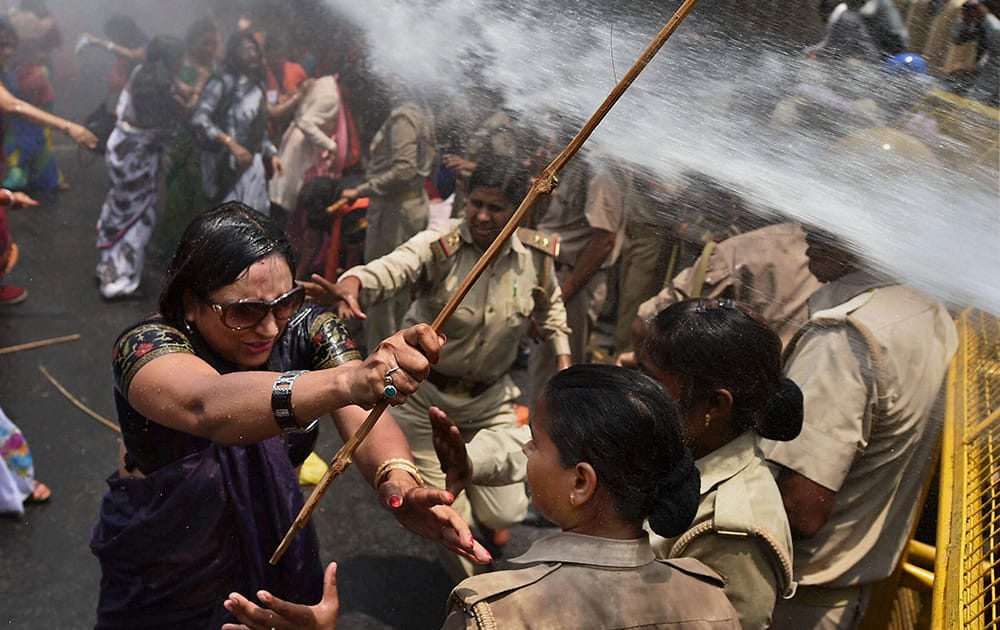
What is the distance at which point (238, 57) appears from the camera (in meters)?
7.34

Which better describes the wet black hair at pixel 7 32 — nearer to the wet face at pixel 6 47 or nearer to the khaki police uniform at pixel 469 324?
the wet face at pixel 6 47

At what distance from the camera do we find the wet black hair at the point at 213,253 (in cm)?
231

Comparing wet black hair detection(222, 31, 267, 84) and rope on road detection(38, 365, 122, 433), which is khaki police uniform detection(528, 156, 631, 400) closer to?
rope on road detection(38, 365, 122, 433)

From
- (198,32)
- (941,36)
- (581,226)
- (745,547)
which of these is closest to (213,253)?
(745,547)

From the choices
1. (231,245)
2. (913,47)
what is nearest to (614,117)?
(913,47)

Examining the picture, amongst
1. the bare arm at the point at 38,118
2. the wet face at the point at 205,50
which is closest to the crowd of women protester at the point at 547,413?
the bare arm at the point at 38,118

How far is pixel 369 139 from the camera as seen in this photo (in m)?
6.59

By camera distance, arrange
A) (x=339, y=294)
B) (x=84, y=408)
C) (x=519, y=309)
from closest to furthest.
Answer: (x=339, y=294) → (x=519, y=309) → (x=84, y=408)

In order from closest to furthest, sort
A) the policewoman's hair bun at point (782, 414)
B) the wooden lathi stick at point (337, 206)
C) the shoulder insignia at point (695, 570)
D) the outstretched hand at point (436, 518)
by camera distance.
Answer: the shoulder insignia at point (695, 570) → the outstretched hand at point (436, 518) → the policewoman's hair bun at point (782, 414) → the wooden lathi stick at point (337, 206)

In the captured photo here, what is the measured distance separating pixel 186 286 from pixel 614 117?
217 centimetres

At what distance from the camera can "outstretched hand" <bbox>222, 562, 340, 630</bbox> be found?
198 centimetres

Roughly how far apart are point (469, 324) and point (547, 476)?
2177 millimetres

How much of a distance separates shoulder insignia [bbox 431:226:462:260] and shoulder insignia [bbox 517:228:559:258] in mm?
359

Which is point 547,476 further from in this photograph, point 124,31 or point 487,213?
point 124,31
